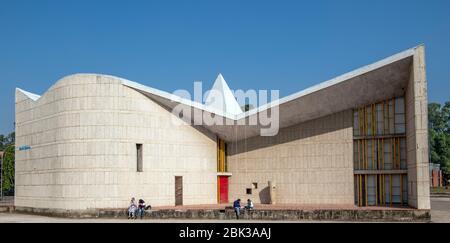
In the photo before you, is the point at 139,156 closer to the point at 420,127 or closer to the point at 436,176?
the point at 420,127

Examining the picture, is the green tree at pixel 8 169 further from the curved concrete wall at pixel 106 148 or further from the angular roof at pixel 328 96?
the angular roof at pixel 328 96

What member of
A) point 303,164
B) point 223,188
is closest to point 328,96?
point 303,164

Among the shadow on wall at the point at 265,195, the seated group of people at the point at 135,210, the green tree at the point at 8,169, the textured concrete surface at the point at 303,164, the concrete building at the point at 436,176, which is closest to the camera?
the seated group of people at the point at 135,210

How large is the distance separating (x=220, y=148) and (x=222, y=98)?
6.73 m

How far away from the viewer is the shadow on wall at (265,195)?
40.0 metres

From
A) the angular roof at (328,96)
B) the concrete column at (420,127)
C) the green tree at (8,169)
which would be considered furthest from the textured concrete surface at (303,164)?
the green tree at (8,169)

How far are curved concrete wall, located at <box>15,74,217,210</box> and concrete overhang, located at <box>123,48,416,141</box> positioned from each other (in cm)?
156

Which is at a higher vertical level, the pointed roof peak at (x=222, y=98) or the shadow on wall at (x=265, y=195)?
the pointed roof peak at (x=222, y=98)

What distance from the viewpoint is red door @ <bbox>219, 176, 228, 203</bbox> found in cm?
4069

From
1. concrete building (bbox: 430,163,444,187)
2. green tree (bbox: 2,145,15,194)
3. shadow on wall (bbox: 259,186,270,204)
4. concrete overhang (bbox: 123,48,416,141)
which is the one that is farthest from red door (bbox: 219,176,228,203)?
concrete building (bbox: 430,163,444,187)

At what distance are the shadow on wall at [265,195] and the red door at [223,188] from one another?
256 cm

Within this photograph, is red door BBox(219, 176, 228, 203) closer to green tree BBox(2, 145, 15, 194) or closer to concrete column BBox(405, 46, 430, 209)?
concrete column BBox(405, 46, 430, 209)

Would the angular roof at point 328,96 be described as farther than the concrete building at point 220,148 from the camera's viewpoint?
No

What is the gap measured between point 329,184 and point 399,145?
17.3ft
